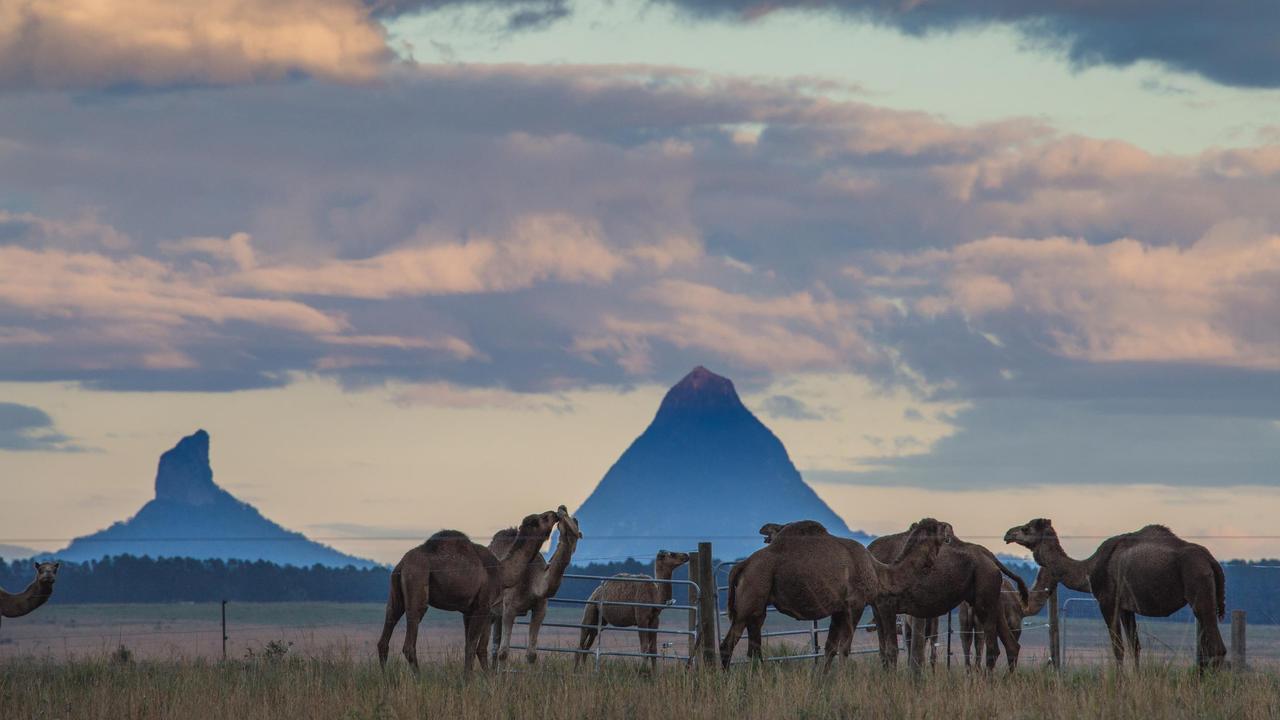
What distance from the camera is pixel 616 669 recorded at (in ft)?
76.1

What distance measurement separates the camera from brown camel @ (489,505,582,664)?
2334 cm

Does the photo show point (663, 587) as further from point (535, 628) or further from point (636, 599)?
point (535, 628)

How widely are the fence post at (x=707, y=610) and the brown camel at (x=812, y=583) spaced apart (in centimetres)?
17

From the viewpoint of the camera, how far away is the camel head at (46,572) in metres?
24.6

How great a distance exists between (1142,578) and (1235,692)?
2.90 metres

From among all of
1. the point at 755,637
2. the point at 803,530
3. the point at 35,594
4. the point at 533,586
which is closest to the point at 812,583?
the point at 803,530

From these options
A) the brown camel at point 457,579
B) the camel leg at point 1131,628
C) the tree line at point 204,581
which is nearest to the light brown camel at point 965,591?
the camel leg at point 1131,628

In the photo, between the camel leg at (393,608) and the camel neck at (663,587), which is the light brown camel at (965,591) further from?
the camel leg at (393,608)

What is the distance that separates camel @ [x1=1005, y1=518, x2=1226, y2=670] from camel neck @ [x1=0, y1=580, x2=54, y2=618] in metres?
14.9

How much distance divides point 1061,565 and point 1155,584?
2.22 m

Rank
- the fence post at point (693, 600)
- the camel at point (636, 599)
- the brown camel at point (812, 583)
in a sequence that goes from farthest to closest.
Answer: the camel at point (636, 599) < the fence post at point (693, 600) < the brown camel at point (812, 583)

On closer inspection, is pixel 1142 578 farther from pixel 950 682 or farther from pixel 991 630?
pixel 950 682

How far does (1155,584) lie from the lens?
2158 cm

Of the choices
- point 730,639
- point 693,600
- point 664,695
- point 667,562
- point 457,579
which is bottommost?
point 664,695
